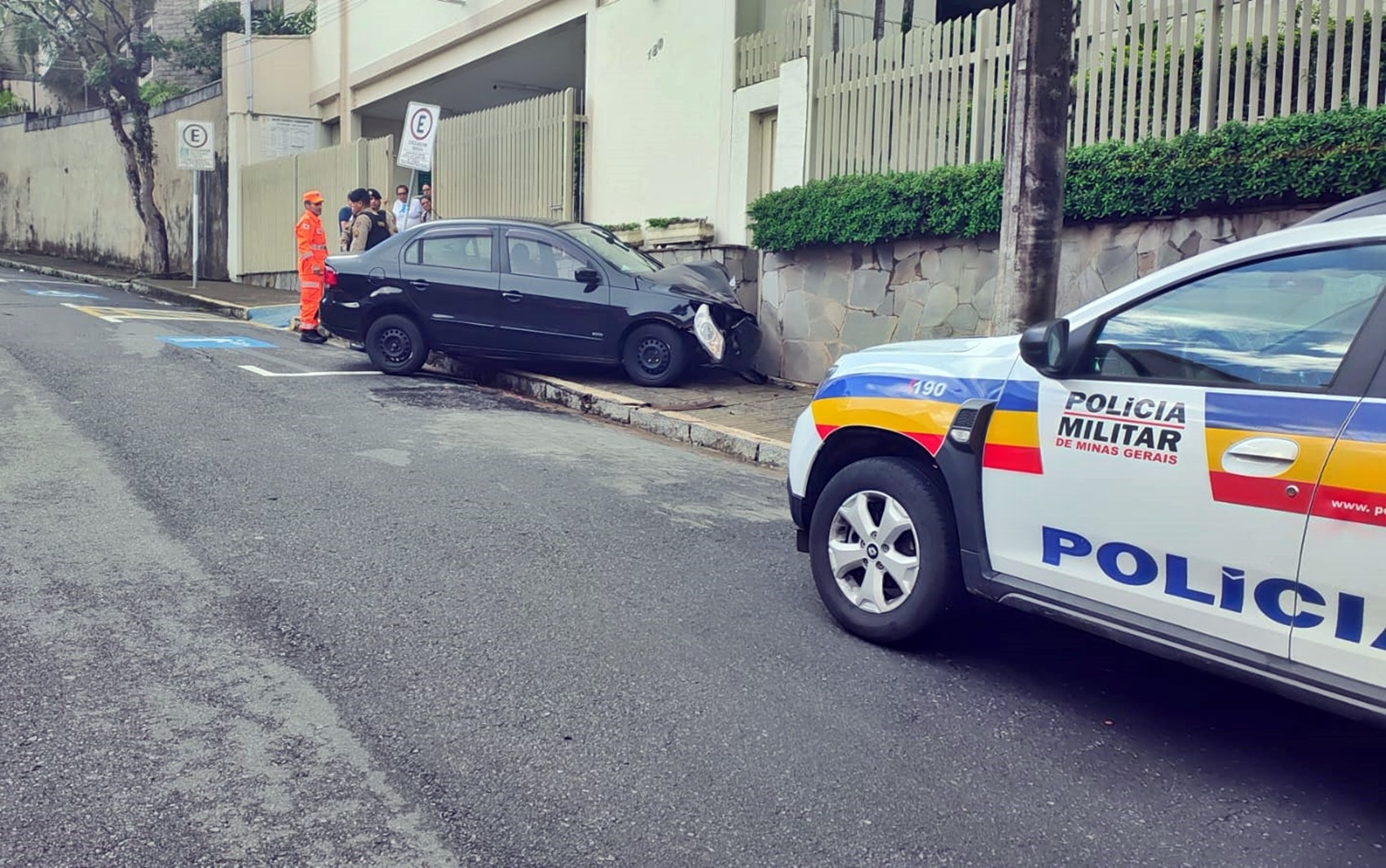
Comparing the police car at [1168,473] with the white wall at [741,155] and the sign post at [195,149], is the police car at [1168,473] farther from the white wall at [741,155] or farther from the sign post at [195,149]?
the sign post at [195,149]

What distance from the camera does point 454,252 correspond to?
12188 mm

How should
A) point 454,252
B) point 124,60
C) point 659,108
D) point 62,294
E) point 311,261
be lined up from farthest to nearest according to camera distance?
point 124,60
point 62,294
point 659,108
point 311,261
point 454,252

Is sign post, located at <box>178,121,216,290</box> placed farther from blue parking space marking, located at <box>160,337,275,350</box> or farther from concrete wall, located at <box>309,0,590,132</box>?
blue parking space marking, located at <box>160,337,275,350</box>

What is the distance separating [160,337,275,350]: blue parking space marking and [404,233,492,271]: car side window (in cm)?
243

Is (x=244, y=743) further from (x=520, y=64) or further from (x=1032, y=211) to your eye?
(x=520, y=64)

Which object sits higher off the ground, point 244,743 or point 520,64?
point 520,64

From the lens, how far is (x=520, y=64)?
68.2 ft

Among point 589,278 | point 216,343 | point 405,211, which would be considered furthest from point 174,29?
point 589,278

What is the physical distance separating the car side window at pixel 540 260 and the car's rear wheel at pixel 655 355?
85cm

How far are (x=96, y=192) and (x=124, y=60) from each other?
7363 mm

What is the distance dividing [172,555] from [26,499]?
1407 millimetres

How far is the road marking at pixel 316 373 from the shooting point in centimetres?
1133

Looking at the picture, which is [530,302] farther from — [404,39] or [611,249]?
[404,39]

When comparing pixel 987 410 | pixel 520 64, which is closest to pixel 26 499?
pixel 987 410
